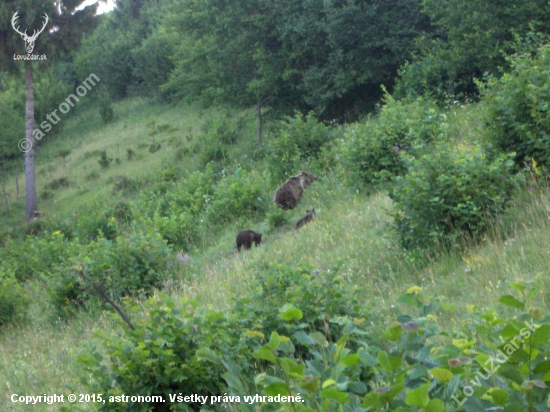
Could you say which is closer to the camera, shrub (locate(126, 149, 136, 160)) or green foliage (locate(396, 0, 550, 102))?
green foliage (locate(396, 0, 550, 102))

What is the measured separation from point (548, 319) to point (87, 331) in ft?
21.4

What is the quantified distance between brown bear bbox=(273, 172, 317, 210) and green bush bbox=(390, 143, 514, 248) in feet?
19.5

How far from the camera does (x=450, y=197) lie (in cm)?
614

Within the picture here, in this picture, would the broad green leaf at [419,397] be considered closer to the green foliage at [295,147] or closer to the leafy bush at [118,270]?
the leafy bush at [118,270]

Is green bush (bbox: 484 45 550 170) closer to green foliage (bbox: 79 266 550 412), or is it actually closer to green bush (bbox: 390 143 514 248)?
green bush (bbox: 390 143 514 248)

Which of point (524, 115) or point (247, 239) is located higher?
point (524, 115)

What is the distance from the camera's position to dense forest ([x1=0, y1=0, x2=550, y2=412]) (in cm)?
251

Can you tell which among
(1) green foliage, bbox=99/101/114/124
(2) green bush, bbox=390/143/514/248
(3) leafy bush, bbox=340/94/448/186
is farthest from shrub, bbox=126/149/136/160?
(2) green bush, bbox=390/143/514/248

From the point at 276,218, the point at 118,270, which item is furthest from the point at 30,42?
the point at 118,270

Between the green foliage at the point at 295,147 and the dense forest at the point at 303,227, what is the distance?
0.06m

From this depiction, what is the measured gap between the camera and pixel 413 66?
17.4 meters

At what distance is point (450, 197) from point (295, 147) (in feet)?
32.0

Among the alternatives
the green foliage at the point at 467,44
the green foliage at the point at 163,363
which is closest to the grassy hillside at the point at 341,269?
the green foliage at the point at 163,363

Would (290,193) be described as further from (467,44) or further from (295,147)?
(467,44)
